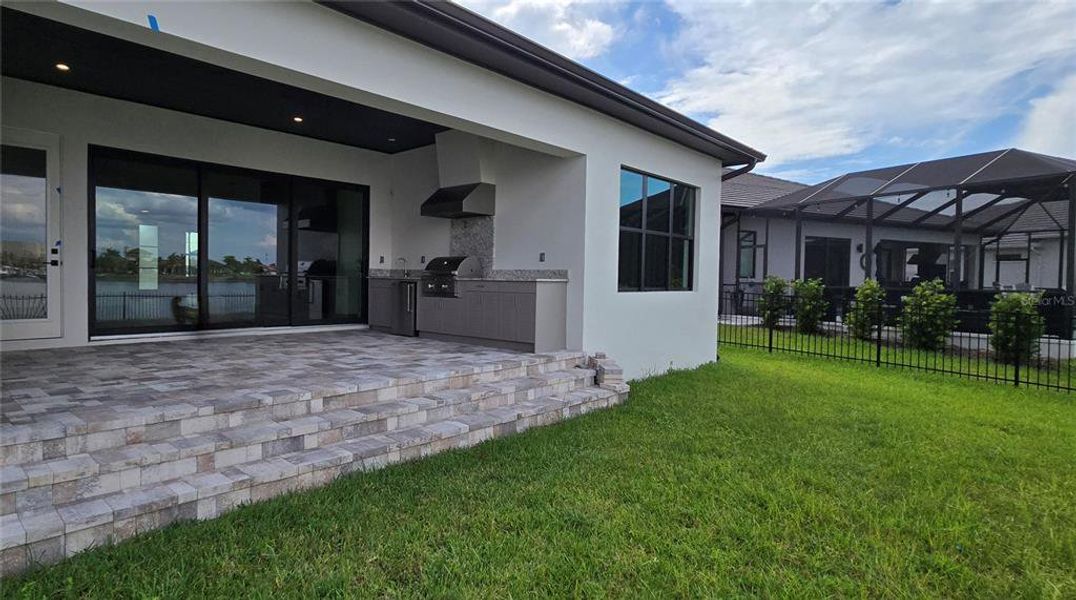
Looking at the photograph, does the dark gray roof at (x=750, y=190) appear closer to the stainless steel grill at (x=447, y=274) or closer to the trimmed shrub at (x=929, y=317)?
the trimmed shrub at (x=929, y=317)

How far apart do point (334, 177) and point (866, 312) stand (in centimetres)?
975

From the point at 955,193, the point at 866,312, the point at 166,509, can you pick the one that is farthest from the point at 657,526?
the point at 955,193

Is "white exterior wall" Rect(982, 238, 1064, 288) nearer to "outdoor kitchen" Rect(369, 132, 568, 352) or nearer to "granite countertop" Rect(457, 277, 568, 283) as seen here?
"granite countertop" Rect(457, 277, 568, 283)

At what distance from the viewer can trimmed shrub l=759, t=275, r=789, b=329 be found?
1138cm

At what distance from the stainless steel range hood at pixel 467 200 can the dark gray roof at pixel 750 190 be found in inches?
313

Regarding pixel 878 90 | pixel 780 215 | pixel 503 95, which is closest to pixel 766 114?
pixel 878 90

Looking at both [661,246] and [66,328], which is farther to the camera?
[661,246]

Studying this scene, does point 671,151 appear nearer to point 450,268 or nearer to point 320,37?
point 450,268

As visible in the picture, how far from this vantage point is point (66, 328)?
5.41 m

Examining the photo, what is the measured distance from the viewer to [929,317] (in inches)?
356

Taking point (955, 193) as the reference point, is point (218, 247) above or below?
below

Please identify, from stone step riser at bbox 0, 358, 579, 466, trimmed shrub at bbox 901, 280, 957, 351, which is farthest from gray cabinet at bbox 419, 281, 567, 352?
trimmed shrub at bbox 901, 280, 957, 351

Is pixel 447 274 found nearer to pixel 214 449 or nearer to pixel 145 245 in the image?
pixel 145 245

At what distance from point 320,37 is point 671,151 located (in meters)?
4.84
